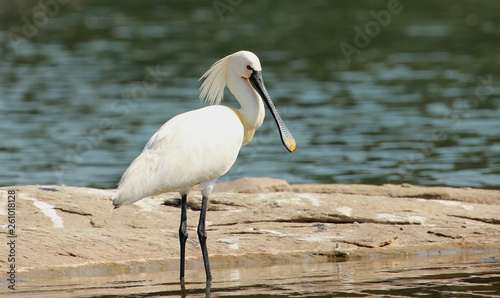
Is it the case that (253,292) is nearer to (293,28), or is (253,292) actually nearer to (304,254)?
(304,254)

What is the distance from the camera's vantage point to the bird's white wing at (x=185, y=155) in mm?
8531

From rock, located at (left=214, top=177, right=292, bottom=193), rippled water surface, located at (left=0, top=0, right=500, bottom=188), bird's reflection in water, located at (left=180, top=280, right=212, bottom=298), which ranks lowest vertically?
bird's reflection in water, located at (left=180, top=280, right=212, bottom=298)

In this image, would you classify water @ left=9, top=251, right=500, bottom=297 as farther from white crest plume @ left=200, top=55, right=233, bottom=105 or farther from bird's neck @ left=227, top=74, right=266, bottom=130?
white crest plume @ left=200, top=55, right=233, bottom=105

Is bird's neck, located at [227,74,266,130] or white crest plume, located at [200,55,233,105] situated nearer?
bird's neck, located at [227,74,266,130]

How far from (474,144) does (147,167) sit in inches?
439

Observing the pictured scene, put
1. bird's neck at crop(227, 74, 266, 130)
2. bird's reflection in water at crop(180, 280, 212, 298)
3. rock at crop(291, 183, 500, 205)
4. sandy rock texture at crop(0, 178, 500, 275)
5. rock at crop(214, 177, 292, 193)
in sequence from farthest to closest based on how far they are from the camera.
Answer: rock at crop(214, 177, 292, 193), rock at crop(291, 183, 500, 205), bird's neck at crop(227, 74, 266, 130), sandy rock texture at crop(0, 178, 500, 275), bird's reflection in water at crop(180, 280, 212, 298)

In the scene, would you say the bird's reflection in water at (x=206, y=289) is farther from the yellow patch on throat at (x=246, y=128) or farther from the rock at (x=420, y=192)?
the rock at (x=420, y=192)

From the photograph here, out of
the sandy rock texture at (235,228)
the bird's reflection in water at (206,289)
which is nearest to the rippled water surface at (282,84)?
the sandy rock texture at (235,228)

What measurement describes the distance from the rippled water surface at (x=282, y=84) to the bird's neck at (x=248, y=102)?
650 cm

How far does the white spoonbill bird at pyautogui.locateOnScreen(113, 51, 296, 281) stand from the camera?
8.55 m

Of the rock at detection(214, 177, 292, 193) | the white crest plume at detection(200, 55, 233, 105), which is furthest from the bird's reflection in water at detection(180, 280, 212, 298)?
the rock at detection(214, 177, 292, 193)

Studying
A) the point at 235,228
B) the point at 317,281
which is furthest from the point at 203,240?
the point at 317,281

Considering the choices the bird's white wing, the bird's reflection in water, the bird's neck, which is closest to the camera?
the bird's reflection in water

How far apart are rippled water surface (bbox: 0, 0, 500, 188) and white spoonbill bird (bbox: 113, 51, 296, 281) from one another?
659 cm
